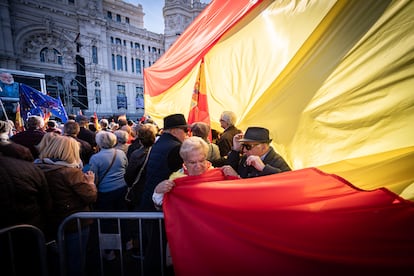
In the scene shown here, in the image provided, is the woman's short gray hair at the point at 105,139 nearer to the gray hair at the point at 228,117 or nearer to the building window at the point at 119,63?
the gray hair at the point at 228,117

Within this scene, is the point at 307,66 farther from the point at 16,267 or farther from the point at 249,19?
the point at 16,267

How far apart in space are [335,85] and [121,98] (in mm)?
42414

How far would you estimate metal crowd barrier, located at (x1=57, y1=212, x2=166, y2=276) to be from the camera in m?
2.03

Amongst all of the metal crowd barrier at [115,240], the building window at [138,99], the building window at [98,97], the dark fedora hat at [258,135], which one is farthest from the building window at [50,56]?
the dark fedora hat at [258,135]

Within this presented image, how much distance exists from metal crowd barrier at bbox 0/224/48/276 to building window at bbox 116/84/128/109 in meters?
39.9

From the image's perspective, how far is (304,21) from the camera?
160 centimetres

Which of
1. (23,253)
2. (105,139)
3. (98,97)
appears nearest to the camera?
(23,253)

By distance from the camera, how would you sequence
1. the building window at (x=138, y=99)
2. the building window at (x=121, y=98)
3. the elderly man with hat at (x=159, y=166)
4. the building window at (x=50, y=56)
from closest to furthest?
1. the elderly man with hat at (x=159, y=166)
2. the building window at (x=50, y=56)
3. the building window at (x=121, y=98)
4. the building window at (x=138, y=99)

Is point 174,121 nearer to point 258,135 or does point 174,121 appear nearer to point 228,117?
point 228,117

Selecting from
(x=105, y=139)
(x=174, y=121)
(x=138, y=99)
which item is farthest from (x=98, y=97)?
(x=174, y=121)

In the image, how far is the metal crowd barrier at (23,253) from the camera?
2.04 metres

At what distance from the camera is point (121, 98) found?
40031 millimetres

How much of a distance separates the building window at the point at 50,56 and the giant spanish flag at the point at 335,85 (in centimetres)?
3770

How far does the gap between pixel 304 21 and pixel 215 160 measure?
220 cm
